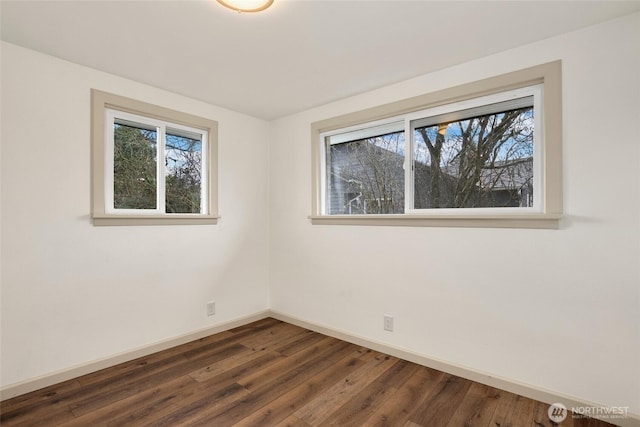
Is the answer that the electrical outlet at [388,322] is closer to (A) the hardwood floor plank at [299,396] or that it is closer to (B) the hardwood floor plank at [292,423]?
(A) the hardwood floor plank at [299,396]

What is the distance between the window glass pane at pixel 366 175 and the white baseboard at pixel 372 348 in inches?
46.9

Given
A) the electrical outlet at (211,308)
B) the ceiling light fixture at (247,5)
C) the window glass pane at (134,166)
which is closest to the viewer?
the ceiling light fixture at (247,5)

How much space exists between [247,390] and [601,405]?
216 centimetres

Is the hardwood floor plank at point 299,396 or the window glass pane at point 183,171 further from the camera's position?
the window glass pane at point 183,171

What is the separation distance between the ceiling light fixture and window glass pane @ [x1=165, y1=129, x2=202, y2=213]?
171cm

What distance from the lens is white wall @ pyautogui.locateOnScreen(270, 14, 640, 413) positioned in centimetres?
182

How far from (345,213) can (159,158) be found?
1819 millimetres

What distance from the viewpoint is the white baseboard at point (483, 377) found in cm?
188

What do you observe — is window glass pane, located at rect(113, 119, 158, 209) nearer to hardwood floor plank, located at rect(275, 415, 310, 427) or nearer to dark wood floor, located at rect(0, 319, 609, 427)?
dark wood floor, located at rect(0, 319, 609, 427)

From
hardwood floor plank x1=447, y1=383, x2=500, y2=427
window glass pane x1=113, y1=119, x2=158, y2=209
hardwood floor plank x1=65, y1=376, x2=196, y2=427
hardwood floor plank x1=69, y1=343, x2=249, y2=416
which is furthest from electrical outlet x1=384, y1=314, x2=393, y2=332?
window glass pane x1=113, y1=119, x2=158, y2=209

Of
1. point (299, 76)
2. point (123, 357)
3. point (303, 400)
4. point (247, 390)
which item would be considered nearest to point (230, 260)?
point (123, 357)

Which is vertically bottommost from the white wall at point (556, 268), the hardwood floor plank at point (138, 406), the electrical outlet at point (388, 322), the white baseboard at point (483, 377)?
the hardwood floor plank at point (138, 406)

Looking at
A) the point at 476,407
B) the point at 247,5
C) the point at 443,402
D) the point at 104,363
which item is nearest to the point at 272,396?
the point at 443,402

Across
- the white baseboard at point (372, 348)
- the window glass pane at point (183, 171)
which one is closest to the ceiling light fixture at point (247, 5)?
the window glass pane at point (183, 171)
